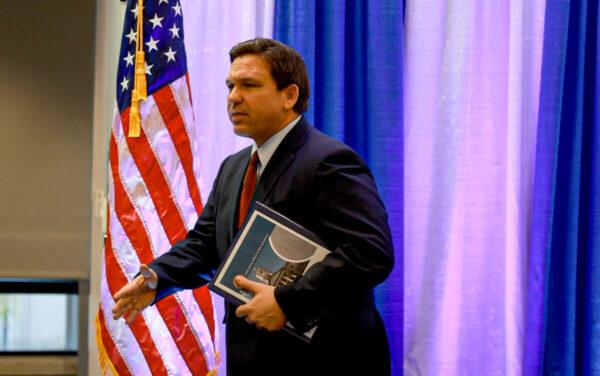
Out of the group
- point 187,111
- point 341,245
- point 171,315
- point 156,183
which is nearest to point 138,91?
point 187,111

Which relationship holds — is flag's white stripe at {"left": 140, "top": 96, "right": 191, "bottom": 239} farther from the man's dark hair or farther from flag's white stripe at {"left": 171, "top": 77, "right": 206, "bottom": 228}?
the man's dark hair

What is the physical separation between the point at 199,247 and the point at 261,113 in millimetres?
383

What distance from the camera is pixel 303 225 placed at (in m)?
1.56

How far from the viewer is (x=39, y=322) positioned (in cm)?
354

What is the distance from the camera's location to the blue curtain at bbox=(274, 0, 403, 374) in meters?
2.63

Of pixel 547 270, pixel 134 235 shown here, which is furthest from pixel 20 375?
pixel 547 270

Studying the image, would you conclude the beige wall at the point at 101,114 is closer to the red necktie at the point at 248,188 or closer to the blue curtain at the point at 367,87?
the blue curtain at the point at 367,87

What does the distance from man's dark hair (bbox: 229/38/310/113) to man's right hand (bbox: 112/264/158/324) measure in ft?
1.67

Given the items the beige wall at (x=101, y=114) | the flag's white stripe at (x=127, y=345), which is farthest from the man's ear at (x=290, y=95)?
the beige wall at (x=101, y=114)

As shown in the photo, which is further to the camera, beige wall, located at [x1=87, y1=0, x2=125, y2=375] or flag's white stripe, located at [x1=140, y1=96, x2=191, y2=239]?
beige wall, located at [x1=87, y1=0, x2=125, y2=375]

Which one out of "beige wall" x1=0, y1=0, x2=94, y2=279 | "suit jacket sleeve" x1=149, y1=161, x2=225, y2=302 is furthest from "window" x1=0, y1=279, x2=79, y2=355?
"suit jacket sleeve" x1=149, y1=161, x2=225, y2=302

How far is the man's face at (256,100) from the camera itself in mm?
1628

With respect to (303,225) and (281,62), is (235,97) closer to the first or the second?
(281,62)

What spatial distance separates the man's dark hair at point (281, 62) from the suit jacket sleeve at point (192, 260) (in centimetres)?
35
